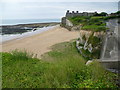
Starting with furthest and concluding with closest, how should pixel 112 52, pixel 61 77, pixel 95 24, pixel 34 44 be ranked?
1. pixel 34 44
2. pixel 95 24
3. pixel 112 52
4. pixel 61 77

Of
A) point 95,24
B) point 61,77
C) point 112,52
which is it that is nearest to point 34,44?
point 95,24

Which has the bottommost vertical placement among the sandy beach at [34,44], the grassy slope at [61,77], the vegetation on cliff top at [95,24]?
the sandy beach at [34,44]

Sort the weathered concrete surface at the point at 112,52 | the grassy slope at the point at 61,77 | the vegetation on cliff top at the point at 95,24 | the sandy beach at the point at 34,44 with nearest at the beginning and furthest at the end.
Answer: the grassy slope at the point at 61,77, the weathered concrete surface at the point at 112,52, the vegetation on cliff top at the point at 95,24, the sandy beach at the point at 34,44

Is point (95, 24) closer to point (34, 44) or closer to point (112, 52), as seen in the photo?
point (112, 52)

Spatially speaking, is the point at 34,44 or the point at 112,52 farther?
the point at 34,44

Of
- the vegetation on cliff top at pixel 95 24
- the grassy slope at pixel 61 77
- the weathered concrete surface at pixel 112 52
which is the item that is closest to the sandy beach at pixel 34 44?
the vegetation on cliff top at pixel 95 24

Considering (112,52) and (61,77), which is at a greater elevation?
(112,52)

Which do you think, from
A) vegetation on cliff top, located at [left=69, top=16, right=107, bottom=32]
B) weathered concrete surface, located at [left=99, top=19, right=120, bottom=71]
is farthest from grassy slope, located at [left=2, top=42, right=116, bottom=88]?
vegetation on cliff top, located at [left=69, top=16, right=107, bottom=32]

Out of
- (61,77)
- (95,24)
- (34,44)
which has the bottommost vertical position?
(34,44)

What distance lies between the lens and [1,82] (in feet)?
13.9

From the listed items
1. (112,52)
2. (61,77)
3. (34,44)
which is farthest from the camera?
(34,44)

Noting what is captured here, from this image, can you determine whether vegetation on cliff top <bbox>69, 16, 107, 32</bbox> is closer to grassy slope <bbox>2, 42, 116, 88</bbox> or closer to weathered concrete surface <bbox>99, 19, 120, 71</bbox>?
weathered concrete surface <bbox>99, 19, 120, 71</bbox>

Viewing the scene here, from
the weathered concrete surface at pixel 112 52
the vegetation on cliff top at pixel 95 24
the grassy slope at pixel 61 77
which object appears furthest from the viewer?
the vegetation on cliff top at pixel 95 24

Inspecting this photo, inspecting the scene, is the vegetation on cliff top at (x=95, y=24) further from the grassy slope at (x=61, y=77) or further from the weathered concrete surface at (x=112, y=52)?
the grassy slope at (x=61, y=77)
